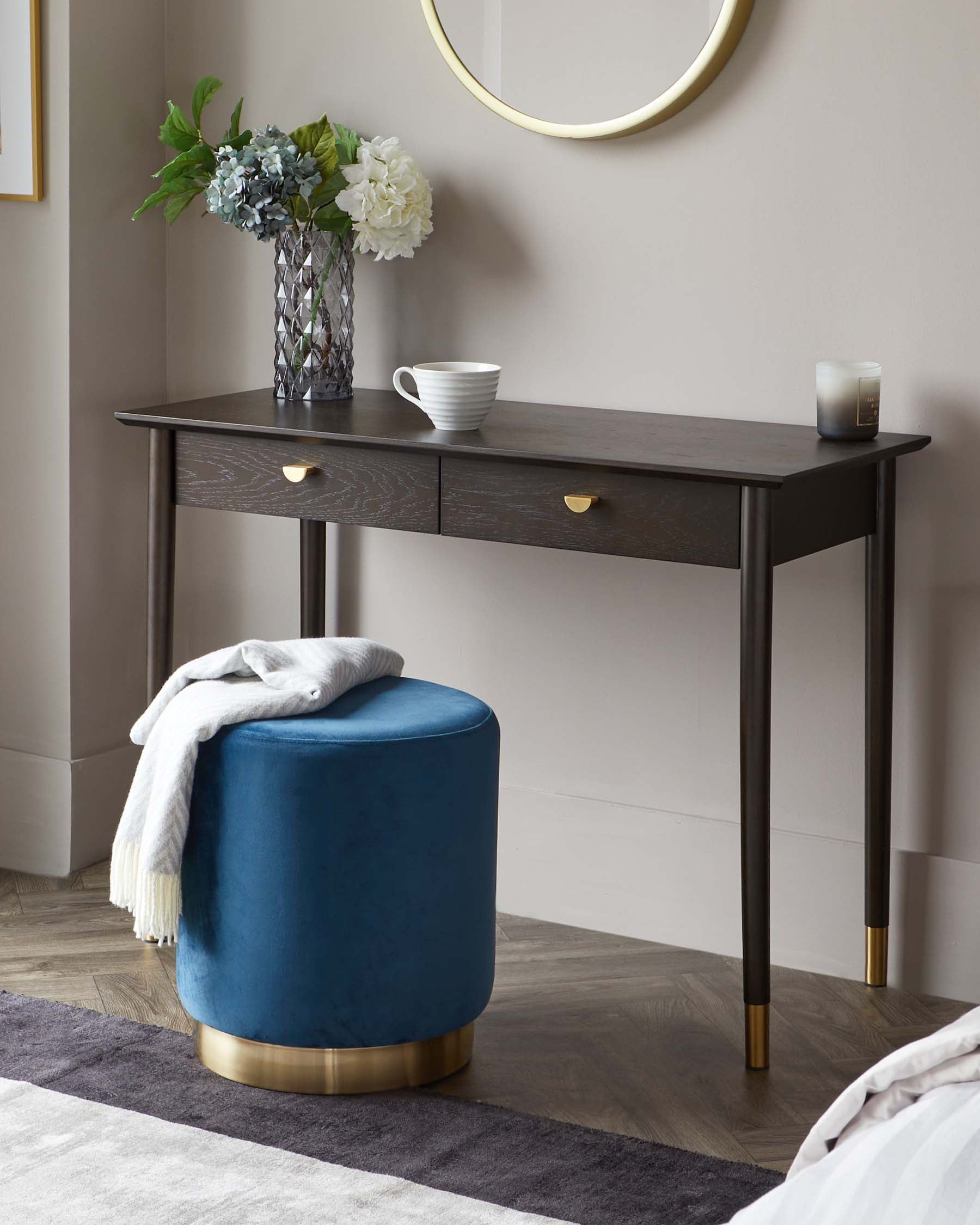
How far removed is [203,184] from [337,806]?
1.31m

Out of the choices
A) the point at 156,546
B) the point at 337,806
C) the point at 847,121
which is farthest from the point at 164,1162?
the point at 847,121

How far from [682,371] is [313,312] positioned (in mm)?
661

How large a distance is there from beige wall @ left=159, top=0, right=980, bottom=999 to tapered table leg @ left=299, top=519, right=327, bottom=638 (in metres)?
0.05

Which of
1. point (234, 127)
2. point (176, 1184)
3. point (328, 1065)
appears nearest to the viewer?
point (176, 1184)

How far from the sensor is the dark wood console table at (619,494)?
2281 mm

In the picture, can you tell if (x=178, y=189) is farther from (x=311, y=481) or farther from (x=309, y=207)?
(x=311, y=481)

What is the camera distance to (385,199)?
2.78 meters

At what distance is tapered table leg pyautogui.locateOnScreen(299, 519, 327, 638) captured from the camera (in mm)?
3113

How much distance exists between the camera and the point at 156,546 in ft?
9.11

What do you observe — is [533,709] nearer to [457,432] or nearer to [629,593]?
[629,593]

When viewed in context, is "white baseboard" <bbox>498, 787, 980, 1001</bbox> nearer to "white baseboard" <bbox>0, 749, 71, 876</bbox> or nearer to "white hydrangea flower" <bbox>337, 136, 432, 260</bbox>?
"white baseboard" <bbox>0, 749, 71, 876</bbox>

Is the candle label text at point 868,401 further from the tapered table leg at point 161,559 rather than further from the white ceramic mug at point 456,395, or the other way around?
the tapered table leg at point 161,559

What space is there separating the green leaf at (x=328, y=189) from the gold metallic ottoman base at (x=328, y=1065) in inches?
55.8

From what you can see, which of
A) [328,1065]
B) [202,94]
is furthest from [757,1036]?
[202,94]
